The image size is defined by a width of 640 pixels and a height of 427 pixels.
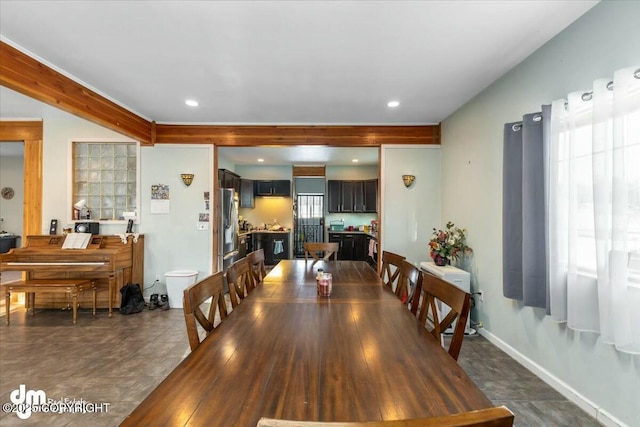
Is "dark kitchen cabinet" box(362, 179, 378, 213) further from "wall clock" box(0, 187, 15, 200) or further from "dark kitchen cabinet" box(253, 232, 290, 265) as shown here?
"wall clock" box(0, 187, 15, 200)

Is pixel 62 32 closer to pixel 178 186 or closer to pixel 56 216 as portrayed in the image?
pixel 178 186

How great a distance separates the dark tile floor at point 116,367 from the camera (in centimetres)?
190

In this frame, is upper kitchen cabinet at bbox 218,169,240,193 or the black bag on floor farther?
upper kitchen cabinet at bbox 218,169,240,193

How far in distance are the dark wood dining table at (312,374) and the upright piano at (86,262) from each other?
312 centimetres

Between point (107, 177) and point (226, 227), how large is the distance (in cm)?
187

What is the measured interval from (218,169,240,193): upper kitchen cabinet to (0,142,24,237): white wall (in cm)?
546

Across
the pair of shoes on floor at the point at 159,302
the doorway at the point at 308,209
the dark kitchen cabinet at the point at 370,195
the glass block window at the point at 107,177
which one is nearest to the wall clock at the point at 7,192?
the glass block window at the point at 107,177

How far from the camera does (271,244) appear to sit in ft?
23.1

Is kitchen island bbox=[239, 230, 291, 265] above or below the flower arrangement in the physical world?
below

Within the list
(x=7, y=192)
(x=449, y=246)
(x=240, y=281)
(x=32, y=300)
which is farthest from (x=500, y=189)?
(x=7, y=192)

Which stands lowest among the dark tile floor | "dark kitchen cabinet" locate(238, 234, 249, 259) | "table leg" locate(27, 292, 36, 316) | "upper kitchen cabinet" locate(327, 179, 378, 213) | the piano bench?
the dark tile floor

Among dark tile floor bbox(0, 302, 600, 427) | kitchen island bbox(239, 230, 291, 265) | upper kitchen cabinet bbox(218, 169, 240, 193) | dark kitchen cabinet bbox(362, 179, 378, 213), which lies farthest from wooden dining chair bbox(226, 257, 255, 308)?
dark kitchen cabinet bbox(362, 179, 378, 213)

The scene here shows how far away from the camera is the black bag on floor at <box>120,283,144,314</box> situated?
3.79 metres

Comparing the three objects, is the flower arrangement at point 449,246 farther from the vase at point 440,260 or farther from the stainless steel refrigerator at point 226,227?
the stainless steel refrigerator at point 226,227
